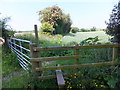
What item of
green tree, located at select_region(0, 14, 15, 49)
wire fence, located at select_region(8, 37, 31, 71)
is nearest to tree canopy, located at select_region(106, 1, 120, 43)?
wire fence, located at select_region(8, 37, 31, 71)

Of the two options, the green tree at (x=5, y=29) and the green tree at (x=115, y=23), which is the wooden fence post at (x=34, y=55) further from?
the green tree at (x=5, y=29)

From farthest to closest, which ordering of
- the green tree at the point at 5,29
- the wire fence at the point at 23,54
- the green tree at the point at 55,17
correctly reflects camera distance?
the green tree at the point at 55,17
the green tree at the point at 5,29
the wire fence at the point at 23,54

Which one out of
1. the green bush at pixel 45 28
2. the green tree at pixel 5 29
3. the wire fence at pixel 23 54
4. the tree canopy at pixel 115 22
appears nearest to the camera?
the tree canopy at pixel 115 22

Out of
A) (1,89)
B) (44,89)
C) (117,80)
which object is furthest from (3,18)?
(117,80)

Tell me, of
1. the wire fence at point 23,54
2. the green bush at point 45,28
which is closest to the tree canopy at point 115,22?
the wire fence at point 23,54

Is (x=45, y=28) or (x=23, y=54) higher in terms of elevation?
(x=45, y=28)

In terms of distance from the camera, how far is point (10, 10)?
4586mm

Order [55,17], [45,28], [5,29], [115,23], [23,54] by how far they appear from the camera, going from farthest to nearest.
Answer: [55,17], [45,28], [5,29], [23,54], [115,23]

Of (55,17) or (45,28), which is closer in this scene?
(45,28)

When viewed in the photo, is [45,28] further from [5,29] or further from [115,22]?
[115,22]

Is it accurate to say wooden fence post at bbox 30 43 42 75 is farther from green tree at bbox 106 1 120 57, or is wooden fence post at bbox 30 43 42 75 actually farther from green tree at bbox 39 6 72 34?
green tree at bbox 39 6 72 34

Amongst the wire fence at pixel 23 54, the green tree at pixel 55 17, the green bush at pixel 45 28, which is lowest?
the wire fence at pixel 23 54

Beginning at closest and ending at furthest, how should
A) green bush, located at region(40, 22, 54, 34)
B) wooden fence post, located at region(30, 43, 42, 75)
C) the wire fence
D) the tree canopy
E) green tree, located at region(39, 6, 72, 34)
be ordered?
wooden fence post, located at region(30, 43, 42, 75), the tree canopy, the wire fence, green bush, located at region(40, 22, 54, 34), green tree, located at region(39, 6, 72, 34)

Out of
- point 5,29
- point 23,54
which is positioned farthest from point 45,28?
point 23,54
